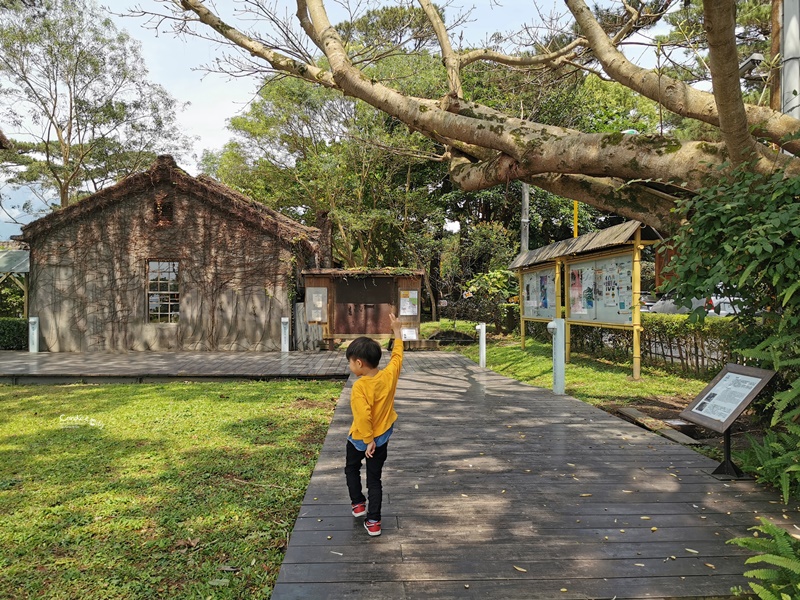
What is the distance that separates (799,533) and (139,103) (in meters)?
29.1

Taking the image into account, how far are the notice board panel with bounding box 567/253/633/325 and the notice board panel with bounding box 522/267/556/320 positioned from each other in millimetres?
1077

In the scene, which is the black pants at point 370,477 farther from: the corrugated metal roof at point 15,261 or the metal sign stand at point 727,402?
the corrugated metal roof at point 15,261

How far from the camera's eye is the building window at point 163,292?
16281mm

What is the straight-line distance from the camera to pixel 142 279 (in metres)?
→ 16.2

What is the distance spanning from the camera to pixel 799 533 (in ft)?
11.1

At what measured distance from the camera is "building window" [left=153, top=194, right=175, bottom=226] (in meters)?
16.1

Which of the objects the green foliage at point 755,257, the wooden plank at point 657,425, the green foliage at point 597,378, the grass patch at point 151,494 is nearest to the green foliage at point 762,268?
the green foliage at point 755,257

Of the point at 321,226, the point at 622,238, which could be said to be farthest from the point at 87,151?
the point at 622,238

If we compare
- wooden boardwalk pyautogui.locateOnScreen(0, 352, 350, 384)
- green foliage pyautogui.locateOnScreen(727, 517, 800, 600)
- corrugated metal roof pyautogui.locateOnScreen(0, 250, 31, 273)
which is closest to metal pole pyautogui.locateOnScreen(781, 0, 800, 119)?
green foliage pyautogui.locateOnScreen(727, 517, 800, 600)

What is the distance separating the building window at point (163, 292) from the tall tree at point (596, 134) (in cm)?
975

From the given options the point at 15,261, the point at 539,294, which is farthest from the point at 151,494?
the point at 15,261

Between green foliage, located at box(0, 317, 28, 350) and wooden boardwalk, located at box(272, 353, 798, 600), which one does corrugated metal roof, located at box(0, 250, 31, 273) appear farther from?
wooden boardwalk, located at box(272, 353, 798, 600)

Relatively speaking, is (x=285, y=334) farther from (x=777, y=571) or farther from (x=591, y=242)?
(x=777, y=571)

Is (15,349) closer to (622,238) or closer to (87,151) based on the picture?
(87,151)
